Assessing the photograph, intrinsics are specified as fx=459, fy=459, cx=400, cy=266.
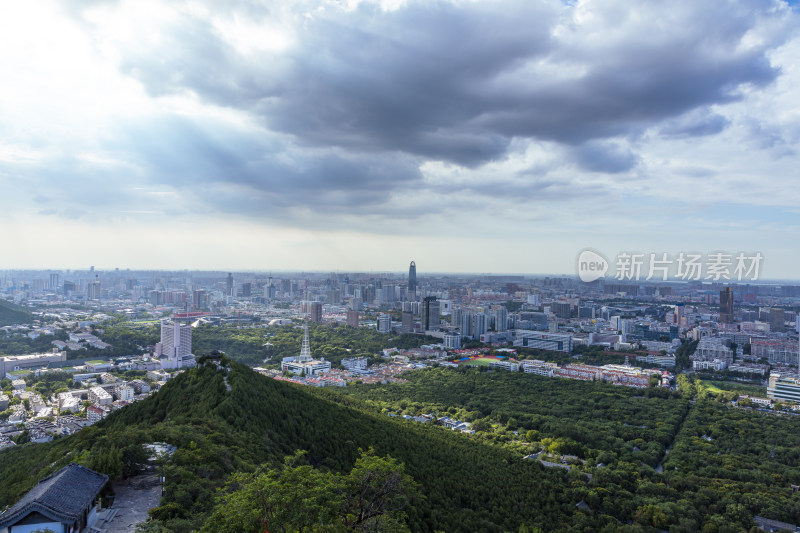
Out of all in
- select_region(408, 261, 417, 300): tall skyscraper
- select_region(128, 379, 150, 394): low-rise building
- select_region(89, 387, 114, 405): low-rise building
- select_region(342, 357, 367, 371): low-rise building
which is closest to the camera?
select_region(89, 387, 114, 405): low-rise building

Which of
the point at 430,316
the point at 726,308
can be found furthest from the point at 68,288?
the point at 726,308

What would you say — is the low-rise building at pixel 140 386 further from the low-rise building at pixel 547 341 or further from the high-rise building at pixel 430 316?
the low-rise building at pixel 547 341

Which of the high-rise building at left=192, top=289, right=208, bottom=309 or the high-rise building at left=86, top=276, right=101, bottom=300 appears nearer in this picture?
the high-rise building at left=192, top=289, right=208, bottom=309

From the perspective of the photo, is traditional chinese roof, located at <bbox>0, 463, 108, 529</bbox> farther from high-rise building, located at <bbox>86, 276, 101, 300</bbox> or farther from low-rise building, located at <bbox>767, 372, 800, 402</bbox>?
high-rise building, located at <bbox>86, 276, 101, 300</bbox>

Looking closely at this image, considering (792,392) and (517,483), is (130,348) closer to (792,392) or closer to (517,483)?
(517,483)

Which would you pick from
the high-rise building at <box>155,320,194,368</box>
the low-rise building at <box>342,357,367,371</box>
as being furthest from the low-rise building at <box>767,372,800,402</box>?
the high-rise building at <box>155,320,194,368</box>

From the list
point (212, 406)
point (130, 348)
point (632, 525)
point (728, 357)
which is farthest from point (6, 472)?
point (728, 357)
